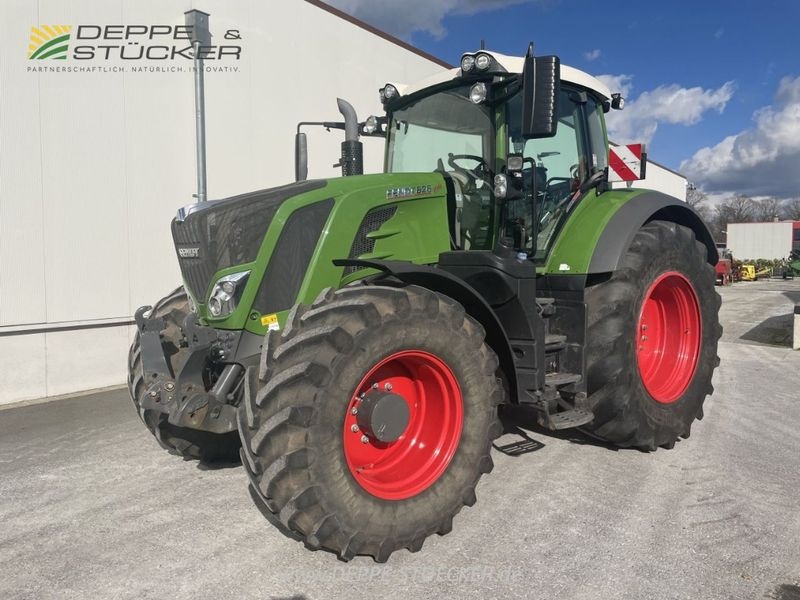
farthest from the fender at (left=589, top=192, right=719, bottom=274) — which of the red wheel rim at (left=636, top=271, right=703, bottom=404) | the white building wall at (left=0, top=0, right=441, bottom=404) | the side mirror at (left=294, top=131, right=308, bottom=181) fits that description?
the white building wall at (left=0, top=0, right=441, bottom=404)

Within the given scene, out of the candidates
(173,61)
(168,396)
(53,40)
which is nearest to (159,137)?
(173,61)

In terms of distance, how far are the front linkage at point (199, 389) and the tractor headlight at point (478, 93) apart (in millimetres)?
2072

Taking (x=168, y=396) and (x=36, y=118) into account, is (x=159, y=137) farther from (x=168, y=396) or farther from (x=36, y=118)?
(x=168, y=396)

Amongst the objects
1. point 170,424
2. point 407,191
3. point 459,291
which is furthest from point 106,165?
point 459,291

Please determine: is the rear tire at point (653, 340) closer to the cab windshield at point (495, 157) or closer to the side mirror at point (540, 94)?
the cab windshield at point (495, 157)

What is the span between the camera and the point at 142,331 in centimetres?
361

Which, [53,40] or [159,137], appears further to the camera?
[159,137]

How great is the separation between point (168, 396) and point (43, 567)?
3.11 feet

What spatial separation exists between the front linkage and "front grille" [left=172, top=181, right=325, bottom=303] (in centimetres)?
29

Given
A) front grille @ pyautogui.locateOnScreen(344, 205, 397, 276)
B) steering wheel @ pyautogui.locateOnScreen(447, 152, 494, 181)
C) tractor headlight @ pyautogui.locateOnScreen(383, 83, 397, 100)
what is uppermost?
tractor headlight @ pyautogui.locateOnScreen(383, 83, 397, 100)

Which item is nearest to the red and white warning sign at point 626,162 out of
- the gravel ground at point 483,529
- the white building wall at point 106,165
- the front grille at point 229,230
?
the gravel ground at point 483,529

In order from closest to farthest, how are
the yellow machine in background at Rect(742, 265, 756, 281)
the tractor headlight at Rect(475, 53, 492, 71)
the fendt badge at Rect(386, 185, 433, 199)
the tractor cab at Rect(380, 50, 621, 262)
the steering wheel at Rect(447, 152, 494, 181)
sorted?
the fendt badge at Rect(386, 185, 433, 199), the tractor headlight at Rect(475, 53, 492, 71), the tractor cab at Rect(380, 50, 621, 262), the steering wheel at Rect(447, 152, 494, 181), the yellow machine in background at Rect(742, 265, 756, 281)

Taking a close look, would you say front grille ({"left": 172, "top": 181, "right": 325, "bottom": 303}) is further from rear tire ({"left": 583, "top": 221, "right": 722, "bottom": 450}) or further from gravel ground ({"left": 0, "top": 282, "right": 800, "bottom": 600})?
rear tire ({"left": 583, "top": 221, "right": 722, "bottom": 450})

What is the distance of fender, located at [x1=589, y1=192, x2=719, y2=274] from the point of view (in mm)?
4125
